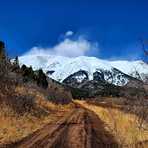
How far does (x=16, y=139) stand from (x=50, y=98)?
48.3 metres

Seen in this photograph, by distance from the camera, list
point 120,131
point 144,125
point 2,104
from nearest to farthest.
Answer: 1. point 120,131
2. point 144,125
3. point 2,104

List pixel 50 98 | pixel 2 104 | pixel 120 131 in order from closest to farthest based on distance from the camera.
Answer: pixel 120 131, pixel 2 104, pixel 50 98

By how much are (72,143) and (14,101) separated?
15379mm

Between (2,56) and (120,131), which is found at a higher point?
(2,56)

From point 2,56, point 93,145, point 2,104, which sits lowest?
point 93,145

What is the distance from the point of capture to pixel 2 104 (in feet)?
105

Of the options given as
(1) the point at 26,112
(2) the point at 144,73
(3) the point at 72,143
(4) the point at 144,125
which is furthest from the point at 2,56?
(2) the point at 144,73

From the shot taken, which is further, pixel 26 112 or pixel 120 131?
pixel 26 112

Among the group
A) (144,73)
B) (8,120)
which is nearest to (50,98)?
(8,120)

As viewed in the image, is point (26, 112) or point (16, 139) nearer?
point (16, 139)

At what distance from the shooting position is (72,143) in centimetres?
1938

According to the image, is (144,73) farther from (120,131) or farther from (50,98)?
(50,98)

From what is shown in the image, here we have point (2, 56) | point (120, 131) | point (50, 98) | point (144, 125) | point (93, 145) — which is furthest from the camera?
point (50, 98)

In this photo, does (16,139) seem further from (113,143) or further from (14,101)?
(14,101)
